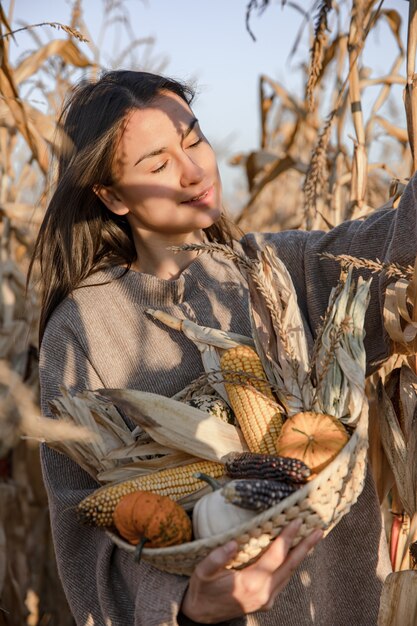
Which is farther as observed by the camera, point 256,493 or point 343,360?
point 343,360

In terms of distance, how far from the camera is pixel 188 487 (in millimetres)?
1337

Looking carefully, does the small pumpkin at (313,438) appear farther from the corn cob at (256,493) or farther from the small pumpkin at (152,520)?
the small pumpkin at (152,520)

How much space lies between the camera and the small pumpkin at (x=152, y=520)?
1.21m

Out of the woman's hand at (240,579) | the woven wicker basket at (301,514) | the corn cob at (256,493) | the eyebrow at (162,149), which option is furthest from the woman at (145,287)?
the corn cob at (256,493)

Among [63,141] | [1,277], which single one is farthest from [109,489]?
[1,277]

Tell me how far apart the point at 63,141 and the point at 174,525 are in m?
1.19

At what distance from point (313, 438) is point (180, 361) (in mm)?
591

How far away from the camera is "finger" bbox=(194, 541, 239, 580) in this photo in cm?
116

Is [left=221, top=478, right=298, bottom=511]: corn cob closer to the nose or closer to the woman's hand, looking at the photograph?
the woman's hand

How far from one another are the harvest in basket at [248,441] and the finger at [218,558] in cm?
1

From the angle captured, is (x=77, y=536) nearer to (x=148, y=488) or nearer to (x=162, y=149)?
(x=148, y=488)

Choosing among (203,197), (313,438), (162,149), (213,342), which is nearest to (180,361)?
(213,342)

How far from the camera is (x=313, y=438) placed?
123 cm

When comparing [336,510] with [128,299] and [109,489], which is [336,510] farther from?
[128,299]
